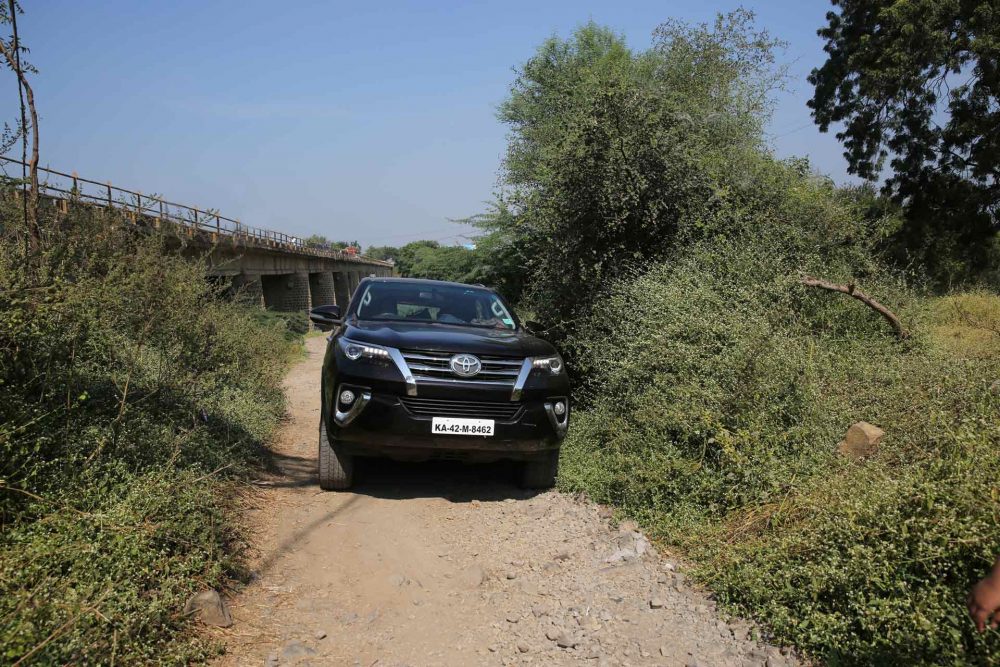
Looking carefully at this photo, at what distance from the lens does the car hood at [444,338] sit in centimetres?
491

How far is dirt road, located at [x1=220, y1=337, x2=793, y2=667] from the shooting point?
313cm

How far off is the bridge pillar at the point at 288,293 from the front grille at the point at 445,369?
4059 cm

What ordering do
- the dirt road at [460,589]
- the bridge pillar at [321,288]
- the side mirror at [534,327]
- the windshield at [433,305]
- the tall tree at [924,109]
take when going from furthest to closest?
1. the bridge pillar at [321,288]
2. the tall tree at [924,109]
3. the side mirror at [534,327]
4. the windshield at [433,305]
5. the dirt road at [460,589]

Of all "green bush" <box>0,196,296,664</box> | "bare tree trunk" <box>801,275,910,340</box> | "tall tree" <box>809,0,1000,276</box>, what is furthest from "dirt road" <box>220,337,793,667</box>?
"tall tree" <box>809,0,1000,276</box>

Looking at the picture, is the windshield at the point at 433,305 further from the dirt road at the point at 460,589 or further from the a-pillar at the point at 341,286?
the a-pillar at the point at 341,286

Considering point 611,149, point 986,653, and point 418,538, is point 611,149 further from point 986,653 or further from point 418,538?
point 986,653

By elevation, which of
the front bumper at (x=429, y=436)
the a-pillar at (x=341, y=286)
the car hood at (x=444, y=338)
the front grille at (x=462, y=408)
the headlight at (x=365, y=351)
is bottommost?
the front bumper at (x=429, y=436)

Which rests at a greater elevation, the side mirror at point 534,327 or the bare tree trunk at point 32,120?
the bare tree trunk at point 32,120

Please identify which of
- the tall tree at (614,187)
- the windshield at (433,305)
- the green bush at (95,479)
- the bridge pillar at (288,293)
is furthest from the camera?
the bridge pillar at (288,293)

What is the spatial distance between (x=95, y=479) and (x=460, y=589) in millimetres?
2095

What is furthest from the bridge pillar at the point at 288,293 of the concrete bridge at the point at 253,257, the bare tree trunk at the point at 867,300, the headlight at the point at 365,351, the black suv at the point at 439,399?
the headlight at the point at 365,351

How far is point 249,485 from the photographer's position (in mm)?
5234

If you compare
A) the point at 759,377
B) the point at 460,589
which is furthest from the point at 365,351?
the point at 759,377

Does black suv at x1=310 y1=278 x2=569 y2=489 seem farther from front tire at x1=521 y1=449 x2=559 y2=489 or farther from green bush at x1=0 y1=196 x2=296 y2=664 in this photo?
green bush at x1=0 y1=196 x2=296 y2=664
